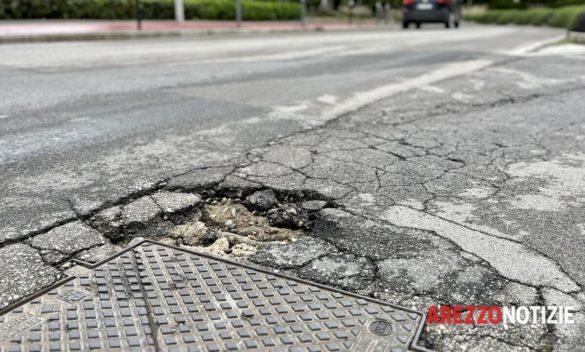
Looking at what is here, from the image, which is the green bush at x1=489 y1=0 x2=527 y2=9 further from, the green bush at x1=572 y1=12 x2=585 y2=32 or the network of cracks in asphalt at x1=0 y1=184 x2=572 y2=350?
the network of cracks in asphalt at x1=0 y1=184 x2=572 y2=350

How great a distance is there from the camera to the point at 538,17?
101ft

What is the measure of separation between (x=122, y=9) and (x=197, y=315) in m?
18.7

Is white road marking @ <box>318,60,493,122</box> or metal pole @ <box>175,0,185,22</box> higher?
metal pole @ <box>175,0,185,22</box>

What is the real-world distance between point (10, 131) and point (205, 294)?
2.95m

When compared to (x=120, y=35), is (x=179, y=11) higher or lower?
higher

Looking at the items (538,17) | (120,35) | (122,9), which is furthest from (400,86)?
(538,17)

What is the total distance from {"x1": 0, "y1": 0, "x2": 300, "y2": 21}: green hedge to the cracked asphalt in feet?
34.5

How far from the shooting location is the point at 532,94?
6684 millimetres

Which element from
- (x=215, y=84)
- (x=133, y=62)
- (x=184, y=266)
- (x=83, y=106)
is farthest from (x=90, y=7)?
(x=184, y=266)

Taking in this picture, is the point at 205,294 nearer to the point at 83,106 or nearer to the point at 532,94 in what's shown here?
the point at 83,106

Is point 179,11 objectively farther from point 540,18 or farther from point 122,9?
point 540,18

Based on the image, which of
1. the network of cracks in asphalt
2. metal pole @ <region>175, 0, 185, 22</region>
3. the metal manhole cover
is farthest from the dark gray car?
the metal manhole cover

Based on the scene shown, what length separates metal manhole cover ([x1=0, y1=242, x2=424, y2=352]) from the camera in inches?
74.5

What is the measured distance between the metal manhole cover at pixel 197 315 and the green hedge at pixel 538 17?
2337cm
